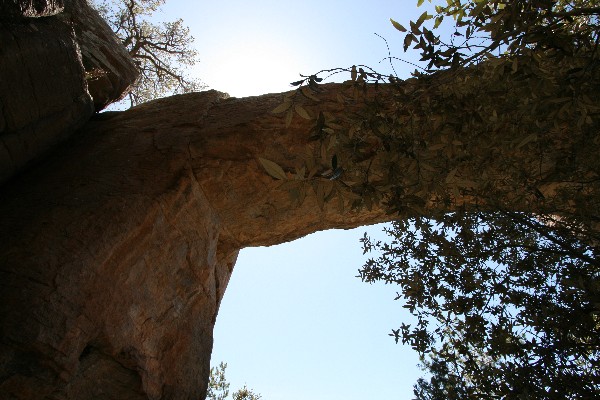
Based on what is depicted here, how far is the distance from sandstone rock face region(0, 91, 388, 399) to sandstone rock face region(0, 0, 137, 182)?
0.39 meters

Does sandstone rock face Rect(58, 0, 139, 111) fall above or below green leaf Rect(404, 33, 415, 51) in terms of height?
above

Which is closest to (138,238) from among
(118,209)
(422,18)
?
(118,209)

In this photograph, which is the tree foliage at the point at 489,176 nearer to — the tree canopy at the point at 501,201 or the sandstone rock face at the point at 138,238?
the tree canopy at the point at 501,201

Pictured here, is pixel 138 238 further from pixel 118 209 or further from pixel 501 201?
pixel 501 201

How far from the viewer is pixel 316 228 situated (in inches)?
358

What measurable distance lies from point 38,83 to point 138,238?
2527 millimetres

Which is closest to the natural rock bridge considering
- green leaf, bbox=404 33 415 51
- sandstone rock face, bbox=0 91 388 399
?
sandstone rock face, bbox=0 91 388 399

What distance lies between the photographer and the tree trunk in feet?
16.2

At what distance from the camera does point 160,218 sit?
6.70m

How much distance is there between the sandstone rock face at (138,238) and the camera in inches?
202

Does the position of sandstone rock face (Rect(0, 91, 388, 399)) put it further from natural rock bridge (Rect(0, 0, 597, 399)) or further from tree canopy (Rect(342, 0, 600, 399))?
tree canopy (Rect(342, 0, 600, 399))

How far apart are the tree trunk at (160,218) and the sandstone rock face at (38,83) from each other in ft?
1.30

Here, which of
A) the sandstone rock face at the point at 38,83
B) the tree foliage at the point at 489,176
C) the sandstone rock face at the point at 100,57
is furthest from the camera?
the sandstone rock face at the point at 100,57

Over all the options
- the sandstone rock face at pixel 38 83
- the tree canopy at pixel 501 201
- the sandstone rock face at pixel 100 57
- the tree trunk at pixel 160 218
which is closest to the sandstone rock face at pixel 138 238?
the tree trunk at pixel 160 218
